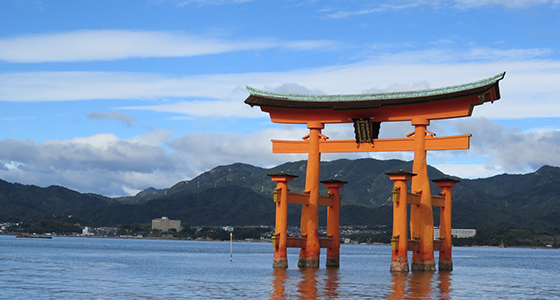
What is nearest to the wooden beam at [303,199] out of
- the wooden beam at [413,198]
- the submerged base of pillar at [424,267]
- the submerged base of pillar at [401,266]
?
the wooden beam at [413,198]

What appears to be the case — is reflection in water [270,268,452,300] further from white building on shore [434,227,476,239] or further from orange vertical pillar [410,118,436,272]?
white building on shore [434,227,476,239]

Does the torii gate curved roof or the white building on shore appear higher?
the torii gate curved roof

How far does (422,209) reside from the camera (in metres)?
41.3

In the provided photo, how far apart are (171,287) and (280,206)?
10.1m

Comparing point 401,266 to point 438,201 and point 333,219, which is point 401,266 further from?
point 333,219

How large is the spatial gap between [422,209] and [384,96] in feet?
23.9

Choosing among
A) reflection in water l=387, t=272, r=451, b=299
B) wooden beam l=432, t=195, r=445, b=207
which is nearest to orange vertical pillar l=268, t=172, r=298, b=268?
reflection in water l=387, t=272, r=451, b=299

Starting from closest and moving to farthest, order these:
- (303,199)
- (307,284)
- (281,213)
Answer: (307,284), (281,213), (303,199)

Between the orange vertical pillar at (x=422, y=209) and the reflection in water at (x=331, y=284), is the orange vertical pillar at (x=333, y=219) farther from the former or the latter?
the orange vertical pillar at (x=422, y=209)

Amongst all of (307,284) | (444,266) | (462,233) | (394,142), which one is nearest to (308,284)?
(307,284)

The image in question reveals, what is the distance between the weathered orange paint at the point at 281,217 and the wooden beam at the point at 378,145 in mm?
3474

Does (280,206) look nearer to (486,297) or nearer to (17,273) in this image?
(486,297)

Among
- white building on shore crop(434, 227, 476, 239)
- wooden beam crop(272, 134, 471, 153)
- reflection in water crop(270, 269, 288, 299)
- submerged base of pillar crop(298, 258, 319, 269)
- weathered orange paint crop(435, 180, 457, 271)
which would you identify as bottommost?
reflection in water crop(270, 269, 288, 299)

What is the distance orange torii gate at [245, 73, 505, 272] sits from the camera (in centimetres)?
3956
